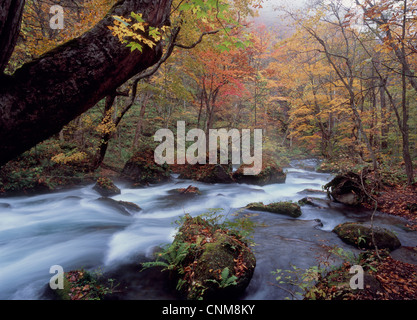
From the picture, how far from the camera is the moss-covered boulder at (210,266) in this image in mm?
3457

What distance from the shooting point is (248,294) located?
396cm

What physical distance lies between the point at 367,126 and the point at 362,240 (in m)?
14.5

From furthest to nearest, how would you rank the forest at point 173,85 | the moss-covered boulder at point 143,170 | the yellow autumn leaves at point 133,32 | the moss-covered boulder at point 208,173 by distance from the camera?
the moss-covered boulder at point 208,173, the moss-covered boulder at point 143,170, the yellow autumn leaves at point 133,32, the forest at point 173,85

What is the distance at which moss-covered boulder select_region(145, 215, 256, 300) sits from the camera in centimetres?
346

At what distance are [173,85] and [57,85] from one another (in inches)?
362

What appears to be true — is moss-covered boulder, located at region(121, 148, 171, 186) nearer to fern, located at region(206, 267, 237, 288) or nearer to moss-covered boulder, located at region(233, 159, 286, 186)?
moss-covered boulder, located at region(233, 159, 286, 186)

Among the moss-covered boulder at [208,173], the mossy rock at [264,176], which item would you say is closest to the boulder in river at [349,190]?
the mossy rock at [264,176]

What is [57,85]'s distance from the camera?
215 centimetres

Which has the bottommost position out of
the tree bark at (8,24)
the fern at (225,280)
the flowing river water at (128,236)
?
the flowing river water at (128,236)

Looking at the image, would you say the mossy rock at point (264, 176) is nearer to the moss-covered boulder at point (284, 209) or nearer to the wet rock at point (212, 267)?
the moss-covered boulder at point (284, 209)

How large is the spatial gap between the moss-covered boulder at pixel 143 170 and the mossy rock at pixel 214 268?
371 inches

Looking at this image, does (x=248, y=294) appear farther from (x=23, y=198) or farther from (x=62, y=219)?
(x=23, y=198)

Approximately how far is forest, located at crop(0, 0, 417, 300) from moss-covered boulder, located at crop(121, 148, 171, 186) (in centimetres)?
7

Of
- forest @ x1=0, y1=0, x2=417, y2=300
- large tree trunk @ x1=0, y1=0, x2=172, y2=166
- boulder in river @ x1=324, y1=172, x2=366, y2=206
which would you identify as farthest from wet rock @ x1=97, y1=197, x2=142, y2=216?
boulder in river @ x1=324, y1=172, x2=366, y2=206
